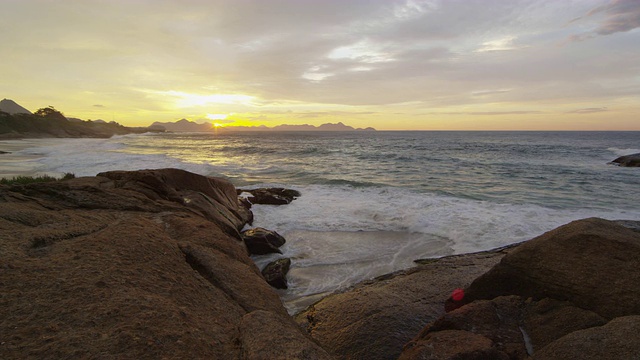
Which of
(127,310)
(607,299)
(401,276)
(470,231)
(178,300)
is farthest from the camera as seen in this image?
(470,231)

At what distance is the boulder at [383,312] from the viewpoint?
454 cm

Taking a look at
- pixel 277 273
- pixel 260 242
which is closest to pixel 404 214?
pixel 260 242

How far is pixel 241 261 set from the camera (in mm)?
5867

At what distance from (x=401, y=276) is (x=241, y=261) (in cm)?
343

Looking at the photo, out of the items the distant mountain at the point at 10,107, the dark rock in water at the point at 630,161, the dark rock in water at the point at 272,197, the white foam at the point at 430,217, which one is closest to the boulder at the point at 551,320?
the white foam at the point at 430,217

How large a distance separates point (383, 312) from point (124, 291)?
11.9ft

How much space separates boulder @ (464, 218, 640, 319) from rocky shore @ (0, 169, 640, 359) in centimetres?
1

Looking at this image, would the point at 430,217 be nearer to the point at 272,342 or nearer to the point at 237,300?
the point at 237,300

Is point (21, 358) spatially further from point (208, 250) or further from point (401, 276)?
point (401, 276)

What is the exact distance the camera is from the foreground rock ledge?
2668 mm

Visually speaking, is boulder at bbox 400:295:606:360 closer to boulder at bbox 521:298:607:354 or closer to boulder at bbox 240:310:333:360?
boulder at bbox 521:298:607:354

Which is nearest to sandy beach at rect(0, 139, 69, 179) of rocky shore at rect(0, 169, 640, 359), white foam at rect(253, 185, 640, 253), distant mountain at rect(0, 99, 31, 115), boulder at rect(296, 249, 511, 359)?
white foam at rect(253, 185, 640, 253)

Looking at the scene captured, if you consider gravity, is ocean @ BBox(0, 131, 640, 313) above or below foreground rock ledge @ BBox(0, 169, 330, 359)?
below

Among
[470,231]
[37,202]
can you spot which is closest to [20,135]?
[37,202]
